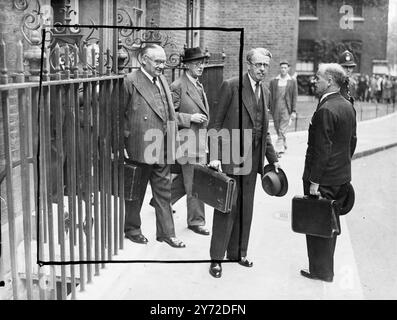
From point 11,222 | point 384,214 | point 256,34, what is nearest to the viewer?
point 11,222

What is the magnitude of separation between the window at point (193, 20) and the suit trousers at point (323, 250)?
20.0 feet

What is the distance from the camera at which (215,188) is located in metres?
4.64

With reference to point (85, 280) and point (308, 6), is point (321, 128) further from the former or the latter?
point (308, 6)

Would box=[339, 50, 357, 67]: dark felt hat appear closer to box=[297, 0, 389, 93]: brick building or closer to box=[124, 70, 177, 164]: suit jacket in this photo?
box=[124, 70, 177, 164]: suit jacket

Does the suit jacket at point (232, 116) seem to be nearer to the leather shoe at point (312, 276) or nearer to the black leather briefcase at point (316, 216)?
the black leather briefcase at point (316, 216)

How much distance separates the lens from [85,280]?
4461 mm

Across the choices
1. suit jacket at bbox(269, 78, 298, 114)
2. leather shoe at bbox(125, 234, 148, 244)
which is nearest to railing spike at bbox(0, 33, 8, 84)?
leather shoe at bbox(125, 234, 148, 244)

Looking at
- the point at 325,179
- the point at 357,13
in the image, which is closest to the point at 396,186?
the point at 325,179

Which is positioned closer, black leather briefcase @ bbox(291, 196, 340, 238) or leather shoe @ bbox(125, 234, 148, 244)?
black leather briefcase @ bbox(291, 196, 340, 238)

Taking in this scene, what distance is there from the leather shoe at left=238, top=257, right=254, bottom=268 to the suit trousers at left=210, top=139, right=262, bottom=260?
0.04m

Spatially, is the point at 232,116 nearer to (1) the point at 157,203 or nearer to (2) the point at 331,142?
(2) the point at 331,142

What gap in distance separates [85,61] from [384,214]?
14.2 feet

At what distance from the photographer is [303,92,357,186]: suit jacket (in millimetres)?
4492

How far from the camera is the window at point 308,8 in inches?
1033
